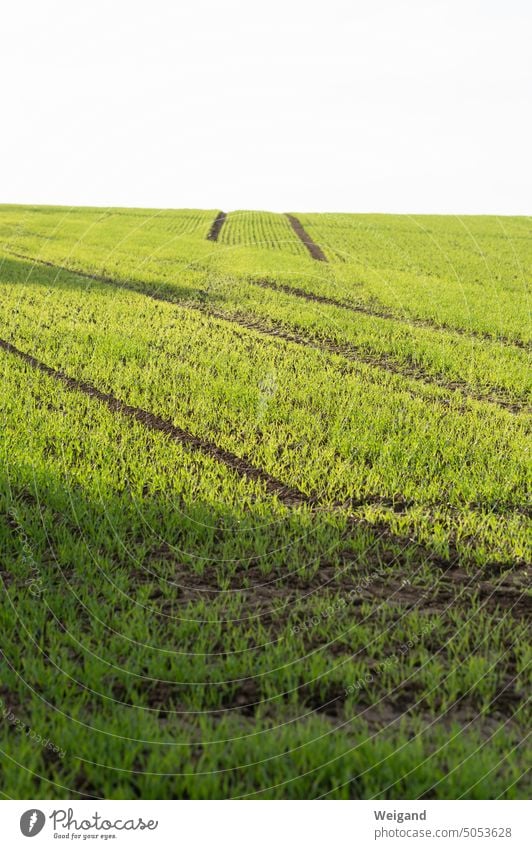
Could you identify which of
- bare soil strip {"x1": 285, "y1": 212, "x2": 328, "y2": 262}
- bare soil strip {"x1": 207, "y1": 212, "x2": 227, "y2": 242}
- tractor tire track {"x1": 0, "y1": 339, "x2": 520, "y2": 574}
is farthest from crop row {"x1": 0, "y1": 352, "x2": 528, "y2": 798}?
bare soil strip {"x1": 207, "y1": 212, "x2": 227, "y2": 242}

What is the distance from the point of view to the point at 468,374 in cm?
1563

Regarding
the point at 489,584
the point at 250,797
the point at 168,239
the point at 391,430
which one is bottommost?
the point at 250,797

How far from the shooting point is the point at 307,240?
151 feet

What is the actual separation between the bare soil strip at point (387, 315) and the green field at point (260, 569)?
2.66m

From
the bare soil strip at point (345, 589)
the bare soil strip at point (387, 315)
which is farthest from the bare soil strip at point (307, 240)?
the bare soil strip at point (345, 589)

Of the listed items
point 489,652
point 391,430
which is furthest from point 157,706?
point 391,430

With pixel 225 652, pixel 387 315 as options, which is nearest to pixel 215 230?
pixel 387 315

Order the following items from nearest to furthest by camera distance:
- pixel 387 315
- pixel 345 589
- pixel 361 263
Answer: pixel 345 589, pixel 387 315, pixel 361 263

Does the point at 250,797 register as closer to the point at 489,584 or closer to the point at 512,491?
the point at 489,584

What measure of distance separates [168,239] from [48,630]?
4175 cm
